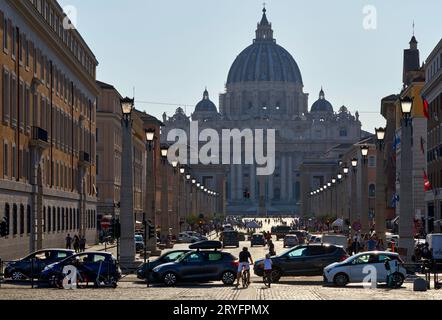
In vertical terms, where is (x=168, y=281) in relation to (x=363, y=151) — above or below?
below

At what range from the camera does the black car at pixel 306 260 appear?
173ft

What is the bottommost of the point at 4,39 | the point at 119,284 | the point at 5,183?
the point at 119,284

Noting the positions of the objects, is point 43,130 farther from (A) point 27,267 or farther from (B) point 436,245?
(B) point 436,245

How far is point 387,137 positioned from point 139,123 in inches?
1179

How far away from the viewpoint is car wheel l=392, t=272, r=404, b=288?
144 ft

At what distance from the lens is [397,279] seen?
44.1 metres

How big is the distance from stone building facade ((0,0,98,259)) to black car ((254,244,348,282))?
13.7 meters

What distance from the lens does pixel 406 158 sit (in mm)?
51844

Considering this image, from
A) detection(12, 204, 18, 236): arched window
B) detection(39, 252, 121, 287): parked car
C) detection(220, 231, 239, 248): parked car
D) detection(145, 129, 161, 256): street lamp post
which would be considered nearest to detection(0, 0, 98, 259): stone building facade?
detection(12, 204, 18, 236): arched window

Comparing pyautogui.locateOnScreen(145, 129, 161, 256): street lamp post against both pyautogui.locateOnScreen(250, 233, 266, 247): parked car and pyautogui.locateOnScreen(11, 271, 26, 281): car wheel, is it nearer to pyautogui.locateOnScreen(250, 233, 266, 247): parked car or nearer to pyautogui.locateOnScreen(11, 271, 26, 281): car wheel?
pyautogui.locateOnScreen(11, 271, 26, 281): car wheel
